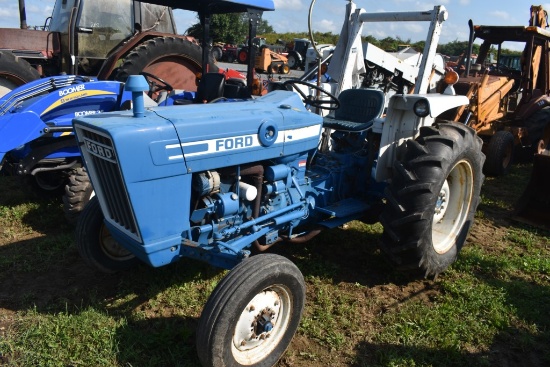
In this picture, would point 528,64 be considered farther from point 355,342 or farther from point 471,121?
point 355,342

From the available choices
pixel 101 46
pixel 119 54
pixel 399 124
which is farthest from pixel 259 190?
pixel 101 46

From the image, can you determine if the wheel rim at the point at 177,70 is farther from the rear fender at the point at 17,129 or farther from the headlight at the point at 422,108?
the headlight at the point at 422,108

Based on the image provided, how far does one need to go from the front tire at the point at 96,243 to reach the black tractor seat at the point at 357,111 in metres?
1.86

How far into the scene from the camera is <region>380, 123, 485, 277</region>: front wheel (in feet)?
10.1

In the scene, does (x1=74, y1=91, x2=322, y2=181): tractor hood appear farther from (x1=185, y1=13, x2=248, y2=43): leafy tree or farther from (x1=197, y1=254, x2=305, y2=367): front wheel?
(x1=185, y1=13, x2=248, y2=43): leafy tree

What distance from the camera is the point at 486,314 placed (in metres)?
3.04

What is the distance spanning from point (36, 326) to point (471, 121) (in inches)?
234

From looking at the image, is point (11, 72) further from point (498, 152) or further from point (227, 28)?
point (227, 28)

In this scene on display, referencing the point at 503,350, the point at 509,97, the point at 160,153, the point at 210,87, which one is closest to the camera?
the point at 160,153

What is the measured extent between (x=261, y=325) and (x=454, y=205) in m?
2.11

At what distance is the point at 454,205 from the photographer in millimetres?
3748

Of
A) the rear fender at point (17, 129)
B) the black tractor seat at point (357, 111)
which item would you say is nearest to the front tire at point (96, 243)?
the rear fender at point (17, 129)

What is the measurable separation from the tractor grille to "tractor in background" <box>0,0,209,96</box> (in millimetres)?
3667

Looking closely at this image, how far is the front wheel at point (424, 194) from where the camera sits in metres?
3.08
